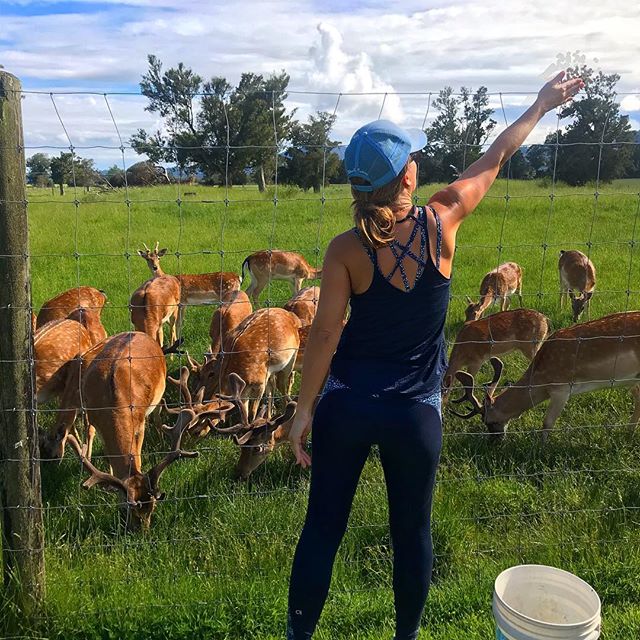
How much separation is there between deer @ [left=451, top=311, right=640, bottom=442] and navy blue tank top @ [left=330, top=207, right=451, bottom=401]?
370 centimetres

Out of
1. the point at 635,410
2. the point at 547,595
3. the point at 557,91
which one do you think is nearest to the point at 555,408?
the point at 635,410

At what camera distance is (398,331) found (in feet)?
8.04

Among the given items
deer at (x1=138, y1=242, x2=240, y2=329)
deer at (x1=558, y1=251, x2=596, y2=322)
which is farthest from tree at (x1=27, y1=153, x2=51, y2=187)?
deer at (x1=558, y1=251, x2=596, y2=322)

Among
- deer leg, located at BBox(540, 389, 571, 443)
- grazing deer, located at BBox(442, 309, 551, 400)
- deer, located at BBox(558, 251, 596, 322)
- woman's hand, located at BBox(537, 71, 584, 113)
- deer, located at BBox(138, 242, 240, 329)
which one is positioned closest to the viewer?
woman's hand, located at BBox(537, 71, 584, 113)

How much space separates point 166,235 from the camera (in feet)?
55.0

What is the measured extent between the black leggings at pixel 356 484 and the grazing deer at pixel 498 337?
17.6 feet

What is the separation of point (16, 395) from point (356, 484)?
1662 mm

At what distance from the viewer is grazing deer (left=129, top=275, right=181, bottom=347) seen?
9164mm

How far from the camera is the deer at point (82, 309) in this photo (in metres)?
7.57

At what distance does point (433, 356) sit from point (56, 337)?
16.5 ft

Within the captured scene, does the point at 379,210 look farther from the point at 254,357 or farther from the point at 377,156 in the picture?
the point at 254,357

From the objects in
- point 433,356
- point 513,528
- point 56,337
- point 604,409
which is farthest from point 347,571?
point 56,337

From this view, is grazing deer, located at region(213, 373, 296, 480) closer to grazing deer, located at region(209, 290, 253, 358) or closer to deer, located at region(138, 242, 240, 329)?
grazing deer, located at region(209, 290, 253, 358)

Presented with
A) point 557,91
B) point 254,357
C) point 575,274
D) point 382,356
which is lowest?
point 254,357
